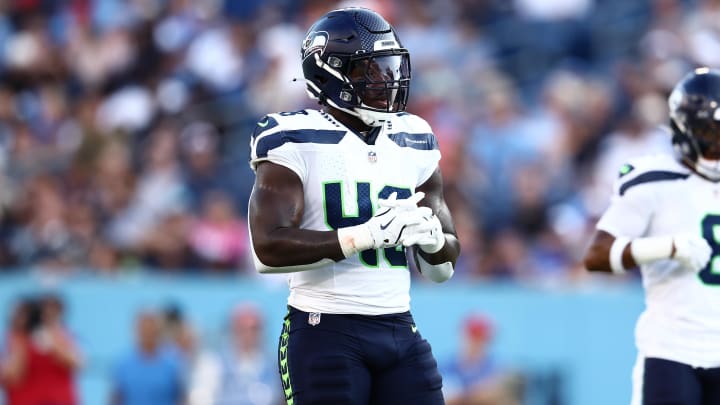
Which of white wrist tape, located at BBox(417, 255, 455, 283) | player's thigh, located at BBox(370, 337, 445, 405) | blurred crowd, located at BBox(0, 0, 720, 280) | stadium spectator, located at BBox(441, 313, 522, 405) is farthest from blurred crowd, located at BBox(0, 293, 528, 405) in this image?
player's thigh, located at BBox(370, 337, 445, 405)

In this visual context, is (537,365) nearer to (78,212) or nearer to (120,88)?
(78,212)

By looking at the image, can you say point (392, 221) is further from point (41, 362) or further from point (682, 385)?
point (41, 362)

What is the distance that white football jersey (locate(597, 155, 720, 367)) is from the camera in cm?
527

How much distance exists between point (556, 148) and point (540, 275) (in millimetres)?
1256

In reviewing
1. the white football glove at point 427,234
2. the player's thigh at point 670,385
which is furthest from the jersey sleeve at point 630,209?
the white football glove at point 427,234

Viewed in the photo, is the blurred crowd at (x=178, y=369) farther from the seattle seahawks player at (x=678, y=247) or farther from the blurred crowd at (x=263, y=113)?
the seattle seahawks player at (x=678, y=247)

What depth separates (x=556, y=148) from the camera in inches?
425

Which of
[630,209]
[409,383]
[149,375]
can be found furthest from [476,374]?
[409,383]

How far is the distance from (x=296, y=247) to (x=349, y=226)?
0.23m

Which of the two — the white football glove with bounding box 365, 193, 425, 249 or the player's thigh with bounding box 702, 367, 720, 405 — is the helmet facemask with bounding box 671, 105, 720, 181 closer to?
the player's thigh with bounding box 702, 367, 720, 405

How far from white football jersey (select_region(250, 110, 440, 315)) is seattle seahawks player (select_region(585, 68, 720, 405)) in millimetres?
1118

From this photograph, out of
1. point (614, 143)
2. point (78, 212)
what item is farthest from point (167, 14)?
point (614, 143)

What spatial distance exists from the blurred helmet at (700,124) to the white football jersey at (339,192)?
1.35 metres

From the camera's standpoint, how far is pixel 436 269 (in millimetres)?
4836
